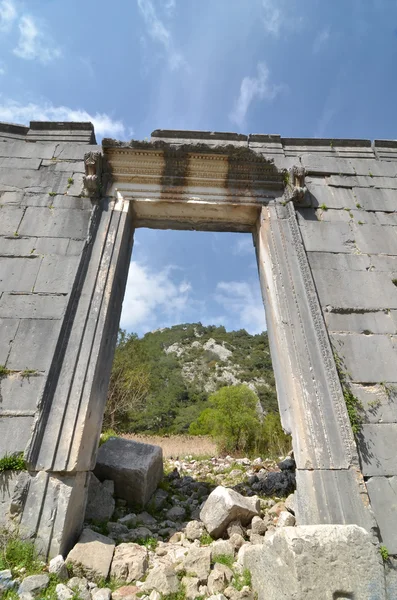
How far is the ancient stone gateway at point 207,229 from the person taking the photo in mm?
2926

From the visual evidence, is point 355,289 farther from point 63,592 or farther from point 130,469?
point 63,592

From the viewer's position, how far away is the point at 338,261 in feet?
13.8

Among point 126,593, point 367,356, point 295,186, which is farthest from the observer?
point 295,186

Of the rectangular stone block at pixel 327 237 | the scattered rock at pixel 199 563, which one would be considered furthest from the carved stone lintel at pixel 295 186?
the scattered rock at pixel 199 563

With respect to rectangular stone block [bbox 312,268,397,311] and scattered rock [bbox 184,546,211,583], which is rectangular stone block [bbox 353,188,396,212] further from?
scattered rock [bbox 184,546,211,583]

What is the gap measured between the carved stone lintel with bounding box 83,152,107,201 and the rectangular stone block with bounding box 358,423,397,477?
4008 mm

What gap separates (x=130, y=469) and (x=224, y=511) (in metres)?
1.30

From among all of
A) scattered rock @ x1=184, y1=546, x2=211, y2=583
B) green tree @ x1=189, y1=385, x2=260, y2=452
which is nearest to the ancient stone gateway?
scattered rock @ x1=184, y1=546, x2=211, y2=583

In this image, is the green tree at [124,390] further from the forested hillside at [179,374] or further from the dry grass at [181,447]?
the dry grass at [181,447]

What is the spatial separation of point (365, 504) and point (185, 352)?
45.9 meters

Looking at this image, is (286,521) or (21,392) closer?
(21,392)

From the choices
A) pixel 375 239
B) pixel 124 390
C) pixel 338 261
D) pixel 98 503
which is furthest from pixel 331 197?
pixel 124 390

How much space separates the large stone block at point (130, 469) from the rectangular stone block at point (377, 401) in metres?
2.64

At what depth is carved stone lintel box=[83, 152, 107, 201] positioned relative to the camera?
4398 millimetres
